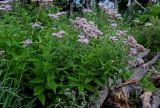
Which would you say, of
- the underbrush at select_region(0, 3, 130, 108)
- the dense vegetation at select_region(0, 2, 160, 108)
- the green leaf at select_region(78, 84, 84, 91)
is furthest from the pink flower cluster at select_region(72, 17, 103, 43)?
the green leaf at select_region(78, 84, 84, 91)

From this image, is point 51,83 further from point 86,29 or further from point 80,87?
point 86,29

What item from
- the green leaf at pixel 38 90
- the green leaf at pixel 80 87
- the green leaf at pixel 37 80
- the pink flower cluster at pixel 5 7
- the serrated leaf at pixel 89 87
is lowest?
the serrated leaf at pixel 89 87

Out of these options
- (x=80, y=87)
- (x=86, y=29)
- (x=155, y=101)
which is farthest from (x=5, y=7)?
(x=155, y=101)

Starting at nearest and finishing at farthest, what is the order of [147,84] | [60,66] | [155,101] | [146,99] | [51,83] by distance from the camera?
[51,83]
[60,66]
[146,99]
[155,101]
[147,84]

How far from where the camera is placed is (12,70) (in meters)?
4.35

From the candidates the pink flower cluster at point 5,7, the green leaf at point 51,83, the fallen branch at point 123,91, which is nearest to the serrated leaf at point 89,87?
the fallen branch at point 123,91

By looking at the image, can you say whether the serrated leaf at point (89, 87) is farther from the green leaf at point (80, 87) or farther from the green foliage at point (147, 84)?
the green foliage at point (147, 84)

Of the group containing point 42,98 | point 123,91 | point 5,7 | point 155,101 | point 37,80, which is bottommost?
point 155,101

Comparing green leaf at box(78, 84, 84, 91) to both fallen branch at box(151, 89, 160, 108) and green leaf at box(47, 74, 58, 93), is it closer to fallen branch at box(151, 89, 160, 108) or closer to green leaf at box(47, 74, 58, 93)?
green leaf at box(47, 74, 58, 93)

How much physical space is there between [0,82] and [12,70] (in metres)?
0.26

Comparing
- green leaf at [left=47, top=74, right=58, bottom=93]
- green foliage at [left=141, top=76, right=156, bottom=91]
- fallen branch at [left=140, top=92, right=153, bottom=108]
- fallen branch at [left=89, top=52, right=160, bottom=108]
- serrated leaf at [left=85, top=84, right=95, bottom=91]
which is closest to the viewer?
green leaf at [left=47, top=74, right=58, bottom=93]

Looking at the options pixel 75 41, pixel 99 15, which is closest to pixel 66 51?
pixel 75 41

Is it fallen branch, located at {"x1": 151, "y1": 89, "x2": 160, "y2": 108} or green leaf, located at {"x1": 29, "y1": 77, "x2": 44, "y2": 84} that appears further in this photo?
fallen branch, located at {"x1": 151, "y1": 89, "x2": 160, "y2": 108}

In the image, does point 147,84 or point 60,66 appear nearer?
point 60,66
